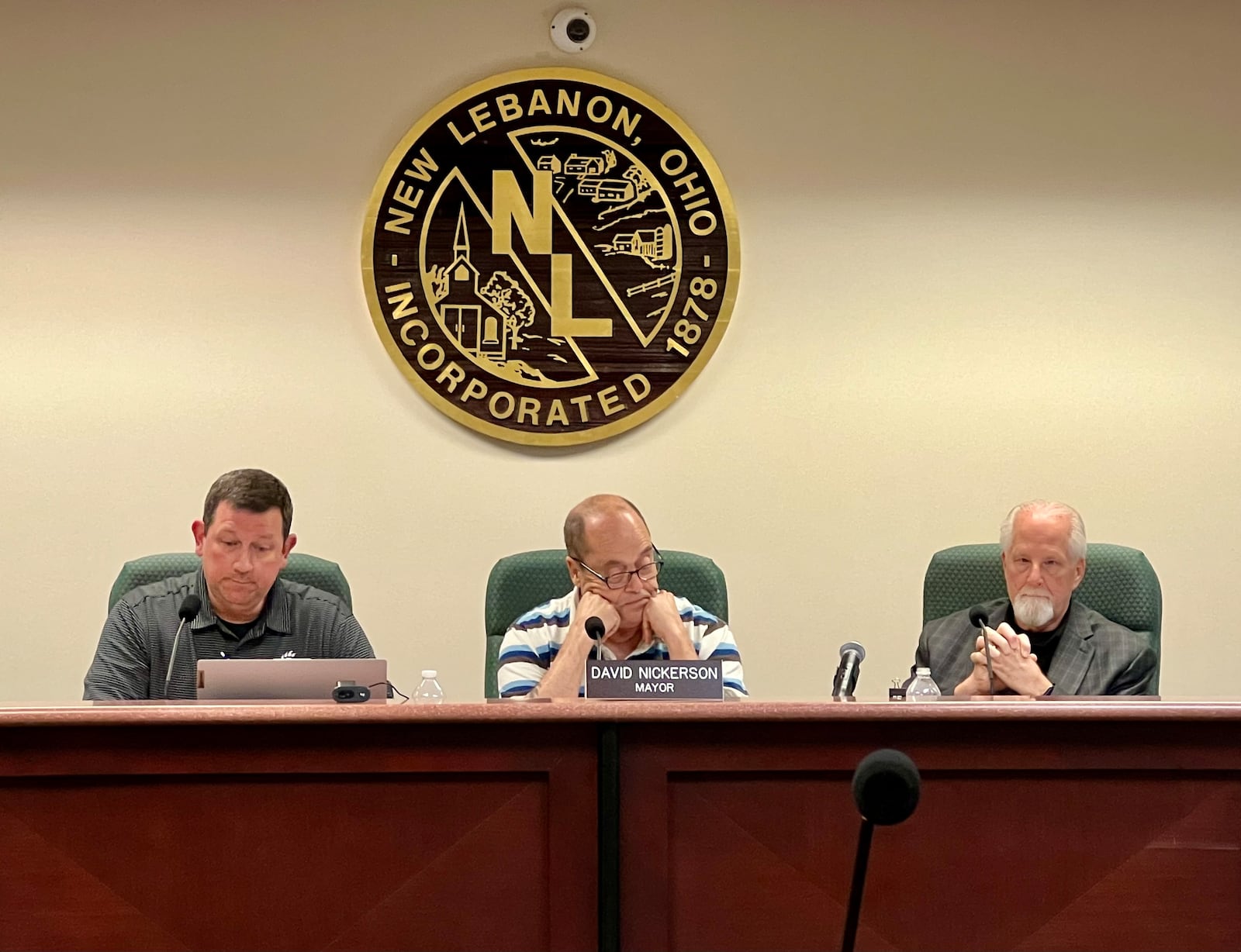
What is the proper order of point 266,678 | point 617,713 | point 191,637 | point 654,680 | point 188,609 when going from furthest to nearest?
point 191,637
point 188,609
point 266,678
point 654,680
point 617,713

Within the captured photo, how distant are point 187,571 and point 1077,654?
1826 millimetres

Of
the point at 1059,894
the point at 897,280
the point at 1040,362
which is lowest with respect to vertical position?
the point at 1059,894

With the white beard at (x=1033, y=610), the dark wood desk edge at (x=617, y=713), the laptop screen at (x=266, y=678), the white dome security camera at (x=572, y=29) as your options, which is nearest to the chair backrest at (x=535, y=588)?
the white beard at (x=1033, y=610)

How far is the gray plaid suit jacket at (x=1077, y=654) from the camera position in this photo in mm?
2668

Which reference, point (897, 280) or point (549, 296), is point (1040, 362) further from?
point (549, 296)

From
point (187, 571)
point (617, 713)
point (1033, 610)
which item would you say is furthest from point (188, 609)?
point (1033, 610)

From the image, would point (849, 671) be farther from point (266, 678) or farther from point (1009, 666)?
point (266, 678)

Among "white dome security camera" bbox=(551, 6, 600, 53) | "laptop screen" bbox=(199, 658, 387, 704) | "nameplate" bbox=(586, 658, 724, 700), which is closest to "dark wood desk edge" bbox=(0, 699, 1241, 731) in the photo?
"nameplate" bbox=(586, 658, 724, 700)

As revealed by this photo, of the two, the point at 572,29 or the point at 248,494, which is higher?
the point at 572,29

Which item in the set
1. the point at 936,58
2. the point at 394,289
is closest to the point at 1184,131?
the point at 936,58

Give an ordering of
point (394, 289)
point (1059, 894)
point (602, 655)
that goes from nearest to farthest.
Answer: point (1059, 894) < point (602, 655) < point (394, 289)

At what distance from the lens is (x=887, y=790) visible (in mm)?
1081

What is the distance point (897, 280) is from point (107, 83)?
2.05 metres

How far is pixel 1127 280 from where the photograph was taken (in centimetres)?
349
